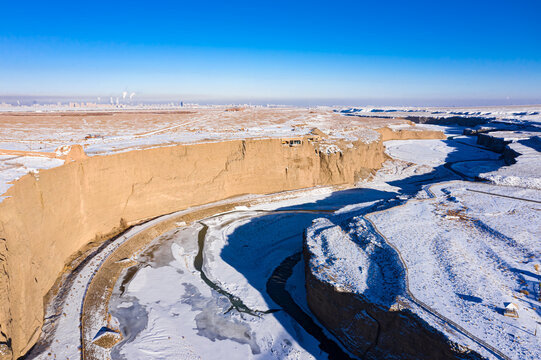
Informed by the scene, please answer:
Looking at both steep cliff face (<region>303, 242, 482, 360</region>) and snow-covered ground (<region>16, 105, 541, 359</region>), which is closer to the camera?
steep cliff face (<region>303, 242, 482, 360</region>)

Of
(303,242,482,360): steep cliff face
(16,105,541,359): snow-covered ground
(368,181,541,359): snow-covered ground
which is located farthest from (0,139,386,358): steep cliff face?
(368,181,541,359): snow-covered ground

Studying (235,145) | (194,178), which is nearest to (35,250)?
(194,178)

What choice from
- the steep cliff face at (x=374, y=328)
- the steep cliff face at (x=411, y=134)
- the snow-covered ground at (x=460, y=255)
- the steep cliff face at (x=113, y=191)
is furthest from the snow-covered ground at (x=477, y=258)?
the steep cliff face at (x=411, y=134)

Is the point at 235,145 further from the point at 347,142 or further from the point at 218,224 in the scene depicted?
the point at 347,142

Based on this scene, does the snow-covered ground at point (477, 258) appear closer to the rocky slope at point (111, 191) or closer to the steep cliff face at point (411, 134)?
the rocky slope at point (111, 191)

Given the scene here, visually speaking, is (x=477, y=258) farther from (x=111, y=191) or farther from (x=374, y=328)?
(x=111, y=191)

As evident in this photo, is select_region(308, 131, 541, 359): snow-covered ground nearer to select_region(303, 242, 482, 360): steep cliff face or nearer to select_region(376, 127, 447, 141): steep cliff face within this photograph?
select_region(303, 242, 482, 360): steep cliff face
